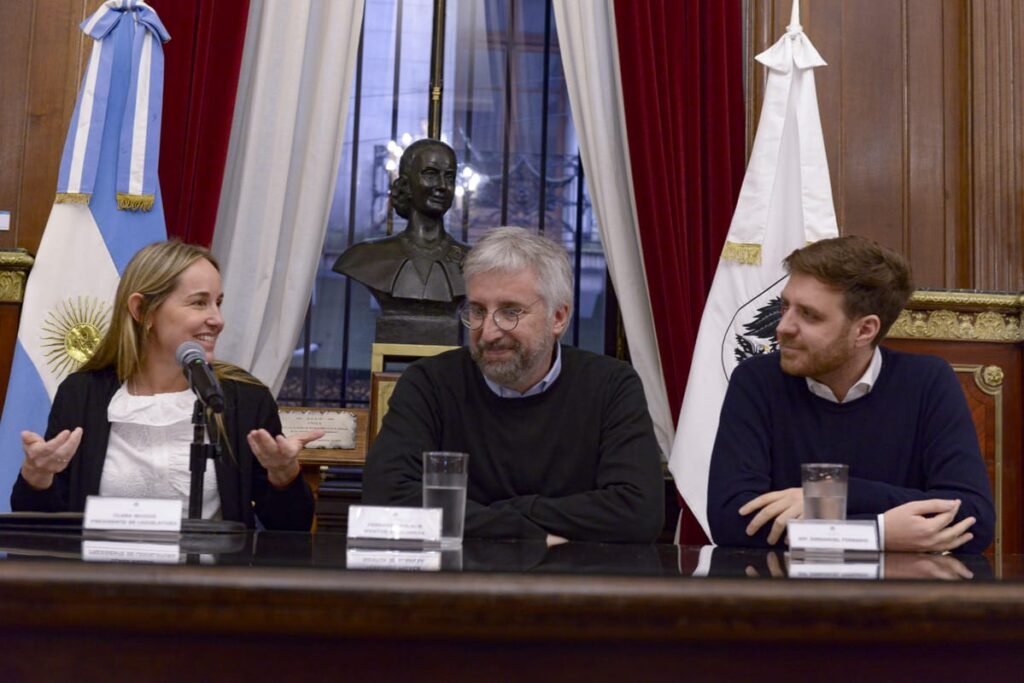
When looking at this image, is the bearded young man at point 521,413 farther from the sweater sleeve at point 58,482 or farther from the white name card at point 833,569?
the white name card at point 833,569

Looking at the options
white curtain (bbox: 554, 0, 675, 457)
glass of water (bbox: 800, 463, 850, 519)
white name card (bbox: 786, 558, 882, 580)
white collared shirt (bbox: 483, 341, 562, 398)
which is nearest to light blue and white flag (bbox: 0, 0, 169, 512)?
white curtain (bbox: 554, 0, 675, 457)

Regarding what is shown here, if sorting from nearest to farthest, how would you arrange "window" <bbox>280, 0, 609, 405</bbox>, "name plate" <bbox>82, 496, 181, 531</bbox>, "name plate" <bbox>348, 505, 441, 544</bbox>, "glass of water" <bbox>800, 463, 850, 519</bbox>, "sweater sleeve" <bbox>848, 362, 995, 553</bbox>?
"name plate" <bbox>348, 505, 441, 544</bbox>
"name plate" <bbox>82, 496, 181, 531</bbox>
"glass of water" <bbox>800, 463, 850, 519</bbox>
"sweater sleeve" <bbox>848, 362, 995, 553</bbox>
"window" <bbox>280, 0, 609, 405</bbox>

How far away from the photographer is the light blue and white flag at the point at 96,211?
12.3ft

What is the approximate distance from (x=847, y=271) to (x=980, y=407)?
2.25 meters

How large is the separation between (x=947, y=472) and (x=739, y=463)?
403 millimetres

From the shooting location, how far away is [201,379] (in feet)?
6.29

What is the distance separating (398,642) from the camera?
1.05 m

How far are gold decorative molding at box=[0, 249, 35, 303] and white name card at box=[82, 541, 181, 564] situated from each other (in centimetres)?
Result: 302

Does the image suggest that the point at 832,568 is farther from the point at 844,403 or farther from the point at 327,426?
the point at 327,426

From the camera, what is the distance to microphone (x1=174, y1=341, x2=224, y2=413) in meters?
1.88

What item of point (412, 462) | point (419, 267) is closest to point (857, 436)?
point (412, 462)

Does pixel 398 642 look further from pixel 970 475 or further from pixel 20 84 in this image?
pixel 20 84

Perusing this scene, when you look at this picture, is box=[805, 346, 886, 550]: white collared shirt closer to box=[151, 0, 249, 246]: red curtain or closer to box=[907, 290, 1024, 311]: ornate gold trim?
box=[907, 290, 1024, 311]: ornate gold trim

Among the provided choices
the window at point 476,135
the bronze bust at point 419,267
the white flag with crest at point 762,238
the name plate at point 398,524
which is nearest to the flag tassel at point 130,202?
the bronze bust at point 419,267
